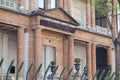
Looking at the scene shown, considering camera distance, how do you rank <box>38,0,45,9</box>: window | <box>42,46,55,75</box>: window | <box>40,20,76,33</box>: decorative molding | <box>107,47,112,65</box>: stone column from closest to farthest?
<box>40,20,76,33</box>: decorative molding
<box>42,46,55,75</box>: window
<box>38,0,45,9</box>: window
<box>107,47,112,65</box>: stone column

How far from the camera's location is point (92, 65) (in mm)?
30094

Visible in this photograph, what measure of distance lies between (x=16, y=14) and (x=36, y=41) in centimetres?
229

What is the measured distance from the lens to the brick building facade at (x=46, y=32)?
910 inches

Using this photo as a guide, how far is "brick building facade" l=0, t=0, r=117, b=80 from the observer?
2312 cm

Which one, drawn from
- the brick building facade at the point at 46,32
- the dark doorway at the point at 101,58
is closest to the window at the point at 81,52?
the brick building facade at the point at 46,32

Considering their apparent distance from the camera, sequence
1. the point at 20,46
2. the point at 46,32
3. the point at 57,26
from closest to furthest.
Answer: the point at 20,46, the point at 57,26, the point at 46,32

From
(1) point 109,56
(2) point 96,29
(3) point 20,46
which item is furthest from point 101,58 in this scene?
(3) point 20,46

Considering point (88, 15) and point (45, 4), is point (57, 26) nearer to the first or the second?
point (45, 4)

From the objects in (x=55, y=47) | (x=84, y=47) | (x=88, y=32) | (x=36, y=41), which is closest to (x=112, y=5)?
(x=36, y=41)

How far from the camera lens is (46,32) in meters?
25.4

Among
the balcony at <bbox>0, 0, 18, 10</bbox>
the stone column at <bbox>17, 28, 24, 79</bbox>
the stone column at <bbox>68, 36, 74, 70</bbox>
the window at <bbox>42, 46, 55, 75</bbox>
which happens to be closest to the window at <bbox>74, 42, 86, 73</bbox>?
the stone column at <bbox>68, 36, 74, 70</bbox>

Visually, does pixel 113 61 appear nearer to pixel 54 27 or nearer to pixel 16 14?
pixel 54 27

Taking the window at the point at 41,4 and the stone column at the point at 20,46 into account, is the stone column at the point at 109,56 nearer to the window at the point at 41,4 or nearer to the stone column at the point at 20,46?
the window at the point at 41,4

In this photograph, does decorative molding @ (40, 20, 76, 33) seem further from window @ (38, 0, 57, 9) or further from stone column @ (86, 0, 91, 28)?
stone column @ (86, 0, 91, 28)
